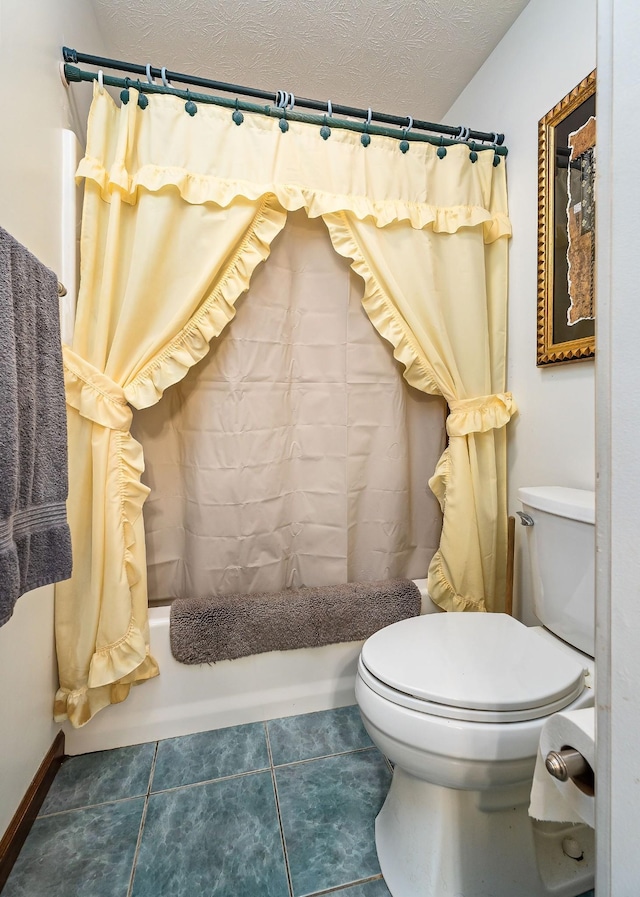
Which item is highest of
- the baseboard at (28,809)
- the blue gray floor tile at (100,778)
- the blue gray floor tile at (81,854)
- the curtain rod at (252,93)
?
the curtain rod at (252,93)

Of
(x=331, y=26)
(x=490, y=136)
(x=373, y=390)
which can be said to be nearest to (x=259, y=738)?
(x=373, y=390)

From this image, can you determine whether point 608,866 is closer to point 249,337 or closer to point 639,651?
point 639,651

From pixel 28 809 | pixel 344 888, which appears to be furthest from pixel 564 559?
pixel 28 809

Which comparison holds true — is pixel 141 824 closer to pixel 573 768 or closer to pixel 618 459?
pixel 573 768

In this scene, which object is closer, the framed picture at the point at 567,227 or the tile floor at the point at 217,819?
the tile floor at the point at 217,819

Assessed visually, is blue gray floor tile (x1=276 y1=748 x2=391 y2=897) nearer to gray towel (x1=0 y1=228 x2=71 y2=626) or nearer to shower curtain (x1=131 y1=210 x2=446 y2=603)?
shower curtain (x1=131 y1=210 x2=446 y2=603)

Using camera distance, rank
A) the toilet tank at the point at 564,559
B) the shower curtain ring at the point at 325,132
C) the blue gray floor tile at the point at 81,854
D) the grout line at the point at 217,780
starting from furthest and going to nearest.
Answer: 1. the shower curtain ring at the point at 325,132
2. the grout line at the point at 217,780
3. the toilet tank at the point at 564,559
4. the blue gray floor tile at the point at 81,854

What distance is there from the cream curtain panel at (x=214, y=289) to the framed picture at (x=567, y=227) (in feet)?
0.67

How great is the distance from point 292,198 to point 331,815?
1766mm

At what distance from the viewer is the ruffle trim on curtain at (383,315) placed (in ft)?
4.73

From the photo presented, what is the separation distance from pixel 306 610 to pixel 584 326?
123cm

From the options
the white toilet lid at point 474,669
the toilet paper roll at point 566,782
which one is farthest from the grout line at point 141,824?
the toilet paper roll at point 566,782

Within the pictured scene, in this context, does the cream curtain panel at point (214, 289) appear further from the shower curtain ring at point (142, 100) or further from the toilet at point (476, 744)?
the toilet at point (476, 744)

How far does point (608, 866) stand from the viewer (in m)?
0.34
